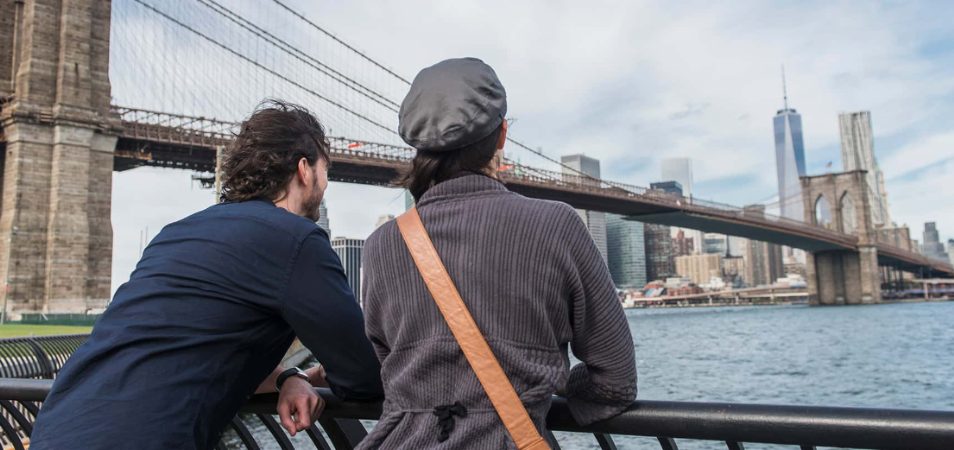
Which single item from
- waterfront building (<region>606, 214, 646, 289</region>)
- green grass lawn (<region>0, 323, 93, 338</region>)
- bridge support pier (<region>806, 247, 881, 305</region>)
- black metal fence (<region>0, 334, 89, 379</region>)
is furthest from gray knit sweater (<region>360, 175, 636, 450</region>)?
waterfront building (<region>606, 214, 646, 289</region>)

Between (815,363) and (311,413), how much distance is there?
19.7 m

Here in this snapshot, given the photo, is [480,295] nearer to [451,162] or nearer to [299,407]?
[451,162]

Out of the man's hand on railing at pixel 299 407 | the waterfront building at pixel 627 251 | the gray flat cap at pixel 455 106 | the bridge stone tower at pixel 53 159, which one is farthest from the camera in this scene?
the waterfront building at pixel 627 251

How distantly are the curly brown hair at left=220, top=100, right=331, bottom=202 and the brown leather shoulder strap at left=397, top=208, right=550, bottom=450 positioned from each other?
1.71ft

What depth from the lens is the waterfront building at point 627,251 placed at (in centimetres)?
10394

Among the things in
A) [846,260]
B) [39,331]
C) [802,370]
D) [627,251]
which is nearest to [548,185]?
[802,370]

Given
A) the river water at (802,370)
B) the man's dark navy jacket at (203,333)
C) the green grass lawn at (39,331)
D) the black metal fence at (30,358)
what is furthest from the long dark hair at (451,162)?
the green grass lawn at (39,331)

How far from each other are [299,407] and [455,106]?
0.73 metres

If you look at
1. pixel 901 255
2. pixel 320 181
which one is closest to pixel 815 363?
pixel 320 181

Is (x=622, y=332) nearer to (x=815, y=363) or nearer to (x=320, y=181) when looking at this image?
(x=320, y=181)

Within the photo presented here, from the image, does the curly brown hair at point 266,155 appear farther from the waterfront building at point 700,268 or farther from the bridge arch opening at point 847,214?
the waterfront building at point 700,268

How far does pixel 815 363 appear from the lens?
18.7 m

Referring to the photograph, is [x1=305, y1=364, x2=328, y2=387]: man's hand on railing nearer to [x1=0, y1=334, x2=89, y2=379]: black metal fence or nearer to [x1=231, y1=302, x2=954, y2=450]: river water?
[x1=0, y1=334, x2=89, y2=379]: black metal fence

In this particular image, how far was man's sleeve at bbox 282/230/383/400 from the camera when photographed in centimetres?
138
